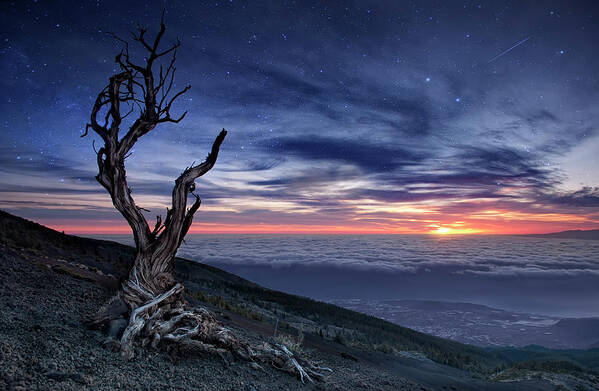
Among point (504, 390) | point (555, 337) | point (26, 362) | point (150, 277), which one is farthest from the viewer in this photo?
point (555, 337)

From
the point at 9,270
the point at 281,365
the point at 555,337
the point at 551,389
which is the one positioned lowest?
the point at 555,337

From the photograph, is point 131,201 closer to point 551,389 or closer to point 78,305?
point 78,305

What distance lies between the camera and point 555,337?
6550 inches

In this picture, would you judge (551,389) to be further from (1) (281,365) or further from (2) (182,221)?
(2) (182,221)

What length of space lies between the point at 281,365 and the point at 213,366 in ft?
6.04

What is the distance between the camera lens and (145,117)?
26.3 feet

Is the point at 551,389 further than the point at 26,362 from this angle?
Yes

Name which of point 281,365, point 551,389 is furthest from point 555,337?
point 281,365

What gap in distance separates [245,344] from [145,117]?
6124 mm

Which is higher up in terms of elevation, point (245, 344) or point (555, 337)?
point (245, 344)

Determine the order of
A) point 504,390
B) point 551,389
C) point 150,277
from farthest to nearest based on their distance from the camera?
point 551,389
point 504,390
point 150,277

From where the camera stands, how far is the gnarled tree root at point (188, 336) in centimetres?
541

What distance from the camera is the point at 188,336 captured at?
579cm

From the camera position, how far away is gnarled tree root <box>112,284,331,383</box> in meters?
5.41
